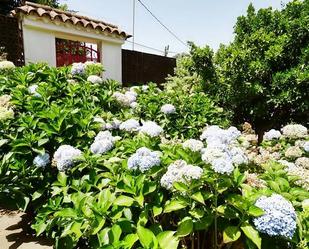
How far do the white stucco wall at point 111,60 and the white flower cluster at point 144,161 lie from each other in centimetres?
834

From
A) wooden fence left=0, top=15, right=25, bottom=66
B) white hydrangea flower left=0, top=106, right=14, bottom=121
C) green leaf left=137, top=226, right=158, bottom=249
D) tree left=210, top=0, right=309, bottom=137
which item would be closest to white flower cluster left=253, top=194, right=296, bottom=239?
green leaf left=137, top=226, right=158, bottom=249

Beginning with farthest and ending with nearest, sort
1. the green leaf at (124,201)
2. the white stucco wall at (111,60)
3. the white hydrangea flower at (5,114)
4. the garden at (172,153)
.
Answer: the white stucco wall at (111,60), the white hydrangea flower at (5,114), the green leaf at (124,201), the garden at (172,153)

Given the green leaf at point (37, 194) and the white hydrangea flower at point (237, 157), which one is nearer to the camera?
the white hydrangea flower at point (237, 157)

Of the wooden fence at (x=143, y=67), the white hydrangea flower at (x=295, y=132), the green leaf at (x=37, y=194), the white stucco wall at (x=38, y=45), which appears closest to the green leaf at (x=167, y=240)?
the green leaf at (x=37, y=194)

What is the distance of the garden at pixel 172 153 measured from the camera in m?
1.77

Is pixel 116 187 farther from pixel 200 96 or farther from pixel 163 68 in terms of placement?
pixel 163 68

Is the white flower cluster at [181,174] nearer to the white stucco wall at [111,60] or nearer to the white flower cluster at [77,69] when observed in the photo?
the white flower cluster at [77,69]

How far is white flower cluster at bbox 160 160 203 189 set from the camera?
177 cm

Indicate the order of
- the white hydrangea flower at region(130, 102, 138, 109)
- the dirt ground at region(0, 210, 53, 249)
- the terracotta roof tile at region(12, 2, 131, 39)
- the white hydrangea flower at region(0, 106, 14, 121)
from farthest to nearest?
the terracotta roof tile at region(12, 2, 131, 39)
the white hydrangea flower at region(130, 102, 138, 109)
the white hydrangea flower at region(0, 106, 14, 121)
the dirt ground at region(0, 210, 53, 249)

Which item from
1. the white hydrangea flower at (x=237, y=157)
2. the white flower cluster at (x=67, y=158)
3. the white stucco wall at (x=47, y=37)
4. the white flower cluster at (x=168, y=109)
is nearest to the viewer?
the white hydrangea flower at (x=237, y=157)

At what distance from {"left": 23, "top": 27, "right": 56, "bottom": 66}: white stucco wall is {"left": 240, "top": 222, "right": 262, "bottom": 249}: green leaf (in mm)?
7531

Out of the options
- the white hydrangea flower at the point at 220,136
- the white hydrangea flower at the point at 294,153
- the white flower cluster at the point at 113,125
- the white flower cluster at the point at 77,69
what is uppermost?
the white flower cluster at the point at 77,69

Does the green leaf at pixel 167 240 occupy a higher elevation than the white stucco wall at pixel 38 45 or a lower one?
lower

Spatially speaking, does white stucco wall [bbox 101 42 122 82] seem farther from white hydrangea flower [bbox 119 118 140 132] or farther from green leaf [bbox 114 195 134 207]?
green leaf [bbox 114 195 134 207]
